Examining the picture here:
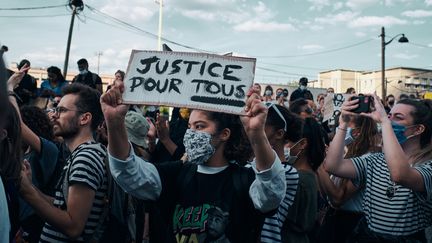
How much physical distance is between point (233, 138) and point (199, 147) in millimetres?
304

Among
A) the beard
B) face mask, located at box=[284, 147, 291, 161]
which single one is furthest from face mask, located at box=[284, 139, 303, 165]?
the beard

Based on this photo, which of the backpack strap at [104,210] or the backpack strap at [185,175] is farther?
the backpack strap at [104,210]

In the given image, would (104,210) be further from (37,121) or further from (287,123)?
(287,123)

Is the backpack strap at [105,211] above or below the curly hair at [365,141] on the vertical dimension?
below

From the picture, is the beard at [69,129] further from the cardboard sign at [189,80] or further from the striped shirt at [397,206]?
the striped shirt at [397,206]

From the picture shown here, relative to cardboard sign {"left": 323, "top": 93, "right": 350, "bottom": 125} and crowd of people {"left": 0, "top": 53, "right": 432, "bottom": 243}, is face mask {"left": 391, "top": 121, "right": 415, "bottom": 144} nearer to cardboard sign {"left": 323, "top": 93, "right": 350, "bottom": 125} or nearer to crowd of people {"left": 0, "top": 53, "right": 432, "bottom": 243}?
crowd of people {"left": 0, "top": 53, "right": 432, "bottom": 243}

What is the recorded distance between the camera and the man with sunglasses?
2727mm

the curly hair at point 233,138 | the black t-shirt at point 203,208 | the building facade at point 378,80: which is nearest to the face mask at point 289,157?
the curly hair at point 233,138

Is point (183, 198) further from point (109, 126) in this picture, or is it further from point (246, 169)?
point (109, 126)

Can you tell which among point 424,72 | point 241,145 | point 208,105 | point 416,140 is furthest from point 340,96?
point 424,72

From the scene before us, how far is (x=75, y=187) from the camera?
2.75m

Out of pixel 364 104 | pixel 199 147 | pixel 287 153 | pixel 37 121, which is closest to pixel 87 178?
pixel 199 147

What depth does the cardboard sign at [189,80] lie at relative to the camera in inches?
96.3

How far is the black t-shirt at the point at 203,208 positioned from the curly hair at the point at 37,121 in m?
1.61
